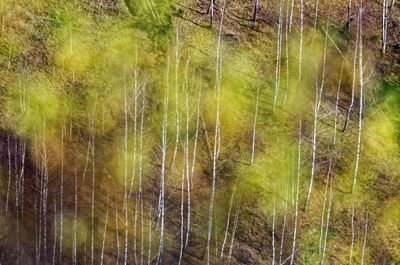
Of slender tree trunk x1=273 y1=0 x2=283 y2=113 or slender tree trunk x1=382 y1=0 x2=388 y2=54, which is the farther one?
slender tree trunk x1=382 y1=0 x2=388 y2=54

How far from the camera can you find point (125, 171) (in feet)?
74.5

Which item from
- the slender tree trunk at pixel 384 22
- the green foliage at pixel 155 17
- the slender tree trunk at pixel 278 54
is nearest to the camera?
the slender tree trunk at pixel 278 54

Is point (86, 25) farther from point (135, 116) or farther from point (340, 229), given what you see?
point (340, 229)

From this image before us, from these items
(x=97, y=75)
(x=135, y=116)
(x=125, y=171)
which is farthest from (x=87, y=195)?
(x=97, y=75)

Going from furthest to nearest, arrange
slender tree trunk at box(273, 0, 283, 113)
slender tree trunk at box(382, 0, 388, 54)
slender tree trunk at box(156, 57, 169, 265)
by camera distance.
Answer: slender tree trunk at box(382, 0, 388, 54), slender tree trunk at box(273, 0, 283, 113), slender tree trunk at box(156, 57, 169, 265)

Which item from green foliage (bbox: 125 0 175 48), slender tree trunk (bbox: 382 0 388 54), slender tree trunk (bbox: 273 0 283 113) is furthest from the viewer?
slender tree trunk (bbox: 382 0 388 54)

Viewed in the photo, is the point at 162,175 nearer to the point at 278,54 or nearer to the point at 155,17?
the point at 155,17

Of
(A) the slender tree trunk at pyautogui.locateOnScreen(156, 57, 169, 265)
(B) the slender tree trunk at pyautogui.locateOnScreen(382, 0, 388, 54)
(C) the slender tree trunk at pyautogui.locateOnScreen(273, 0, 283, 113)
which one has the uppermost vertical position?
(B) the slender tree trunk at pyautogui.locateOnScreen(382, 0, 388, 54)

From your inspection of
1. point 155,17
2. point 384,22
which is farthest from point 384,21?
point 155,17

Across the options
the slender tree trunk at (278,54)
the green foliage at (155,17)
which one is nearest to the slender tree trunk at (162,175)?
the green foliage at (155,17)

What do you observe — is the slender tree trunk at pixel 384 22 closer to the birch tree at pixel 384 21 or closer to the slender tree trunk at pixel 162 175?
the birch tree at pixel 384 21

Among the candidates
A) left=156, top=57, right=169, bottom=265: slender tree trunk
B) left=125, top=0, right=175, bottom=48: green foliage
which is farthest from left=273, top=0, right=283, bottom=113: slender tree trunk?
left=125, top=0, right=175, bottom=48: green foliage

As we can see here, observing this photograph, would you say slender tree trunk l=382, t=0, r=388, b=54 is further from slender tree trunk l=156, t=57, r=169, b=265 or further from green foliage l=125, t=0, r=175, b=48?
slender tree trunk l=156, t=57, r=169, b=265

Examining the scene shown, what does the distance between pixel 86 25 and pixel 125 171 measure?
8783 millimetres
